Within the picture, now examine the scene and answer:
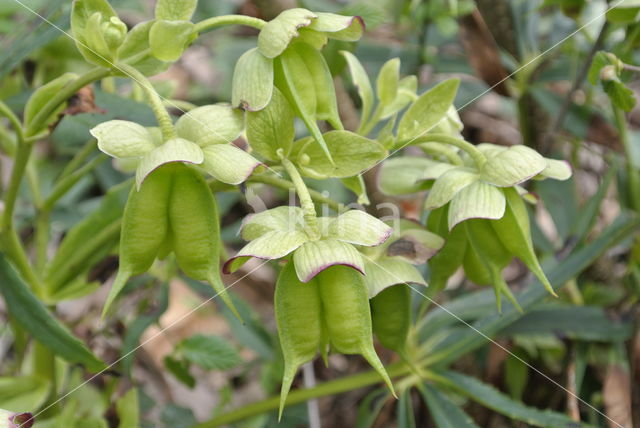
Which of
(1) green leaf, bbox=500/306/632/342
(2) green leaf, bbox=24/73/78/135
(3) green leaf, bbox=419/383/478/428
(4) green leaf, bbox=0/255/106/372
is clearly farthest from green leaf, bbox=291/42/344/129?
(1) green leaf, bbox=500/306/632/342

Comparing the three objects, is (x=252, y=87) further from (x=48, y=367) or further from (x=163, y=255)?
(x=48, y=367)

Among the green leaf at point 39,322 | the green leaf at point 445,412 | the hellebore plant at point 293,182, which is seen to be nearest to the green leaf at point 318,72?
the hellebore plant at point 293,182

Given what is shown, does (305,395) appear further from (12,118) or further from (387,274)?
(12,118)

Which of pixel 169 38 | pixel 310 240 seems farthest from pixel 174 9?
pixel 310 240

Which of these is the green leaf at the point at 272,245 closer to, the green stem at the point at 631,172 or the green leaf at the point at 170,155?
the green leaf at the point at 170,155

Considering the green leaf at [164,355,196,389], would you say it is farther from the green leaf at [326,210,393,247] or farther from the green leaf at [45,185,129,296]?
the green leaf at [326,210,393,247]
